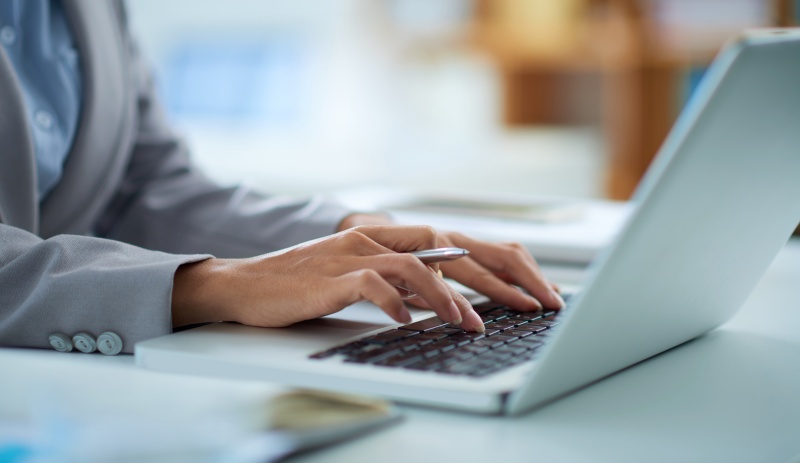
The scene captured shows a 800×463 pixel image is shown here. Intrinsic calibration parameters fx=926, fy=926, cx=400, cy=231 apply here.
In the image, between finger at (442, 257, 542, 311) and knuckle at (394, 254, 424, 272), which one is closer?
knuckle at (394, 254, 424, 272)

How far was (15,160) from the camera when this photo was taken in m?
0.95

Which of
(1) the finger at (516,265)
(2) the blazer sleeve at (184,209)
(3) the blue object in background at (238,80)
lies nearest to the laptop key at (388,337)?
(1) the finger at (516,265)

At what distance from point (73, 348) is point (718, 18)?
3.39m

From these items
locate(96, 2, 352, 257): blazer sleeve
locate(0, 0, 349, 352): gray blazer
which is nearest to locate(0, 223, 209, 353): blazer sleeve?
locate(0, 0, 349, 352): gray blazer

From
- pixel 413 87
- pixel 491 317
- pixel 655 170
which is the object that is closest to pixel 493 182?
pixel 413 87

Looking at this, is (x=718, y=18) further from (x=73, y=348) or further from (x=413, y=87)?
(x=73, y=348)

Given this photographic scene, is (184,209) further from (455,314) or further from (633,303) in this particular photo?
(633,303)

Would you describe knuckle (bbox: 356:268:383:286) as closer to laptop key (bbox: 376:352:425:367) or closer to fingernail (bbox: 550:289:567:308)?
laptop key (bbox: 376:352:425:367)

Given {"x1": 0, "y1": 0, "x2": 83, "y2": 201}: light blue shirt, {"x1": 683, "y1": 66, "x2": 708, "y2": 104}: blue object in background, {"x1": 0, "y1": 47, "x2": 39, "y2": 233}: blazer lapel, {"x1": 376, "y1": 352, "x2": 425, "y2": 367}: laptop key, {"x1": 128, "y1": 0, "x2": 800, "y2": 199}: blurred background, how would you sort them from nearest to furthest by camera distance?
{"x1": 376, "y1": 352, "x2": 425, "y2": 367}: laptop key, {"x1": 0, "y1": 47, "x2": 39, "y2": 233}: blazer lapel, {"x1": 0, "y1": 0, "x2": 83, "y2": 201}: light blue shirt, {"x1": 683, "y1": 66, "x2": 708, "y2": 104}: blue object in background, {"x1": 128, "y1": 0, "x2": 800, "y2": 199}: blurred background

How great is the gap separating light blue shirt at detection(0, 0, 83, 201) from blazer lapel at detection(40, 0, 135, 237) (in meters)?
0.01

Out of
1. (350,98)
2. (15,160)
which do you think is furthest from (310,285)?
(350,98)

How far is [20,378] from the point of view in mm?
640

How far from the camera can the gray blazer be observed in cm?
72

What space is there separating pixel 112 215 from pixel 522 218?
0.58 m
